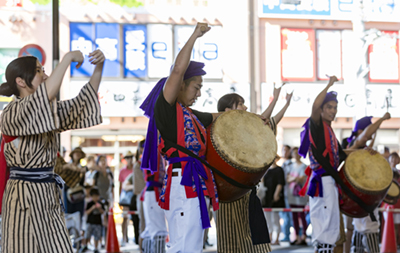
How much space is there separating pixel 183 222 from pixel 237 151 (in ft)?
1.91

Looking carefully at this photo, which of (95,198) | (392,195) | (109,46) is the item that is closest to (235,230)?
(392,195)

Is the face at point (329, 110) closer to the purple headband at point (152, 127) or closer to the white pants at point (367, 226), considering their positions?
the white pants at point (367, 226)

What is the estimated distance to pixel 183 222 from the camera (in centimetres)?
295

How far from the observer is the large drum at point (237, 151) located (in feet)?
10.4

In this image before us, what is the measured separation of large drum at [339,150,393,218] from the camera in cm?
458

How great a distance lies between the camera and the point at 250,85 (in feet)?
46.3

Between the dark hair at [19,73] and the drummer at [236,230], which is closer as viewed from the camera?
the dark hair at [19,73]

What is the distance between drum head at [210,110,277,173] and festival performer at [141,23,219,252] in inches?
4.5

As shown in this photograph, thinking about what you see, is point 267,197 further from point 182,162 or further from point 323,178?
point 182,162

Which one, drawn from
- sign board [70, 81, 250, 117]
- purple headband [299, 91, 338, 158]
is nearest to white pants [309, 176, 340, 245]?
purple headband [299, 91, 338, 158]

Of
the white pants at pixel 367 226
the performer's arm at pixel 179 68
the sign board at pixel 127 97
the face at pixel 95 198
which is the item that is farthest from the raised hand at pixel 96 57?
the sign board at pixel 127 97

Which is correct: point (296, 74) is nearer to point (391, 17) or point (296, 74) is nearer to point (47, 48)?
point (391, 17)

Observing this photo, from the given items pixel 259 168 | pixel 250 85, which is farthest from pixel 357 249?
pixel 250 85

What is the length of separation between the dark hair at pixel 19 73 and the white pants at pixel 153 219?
343 cm
